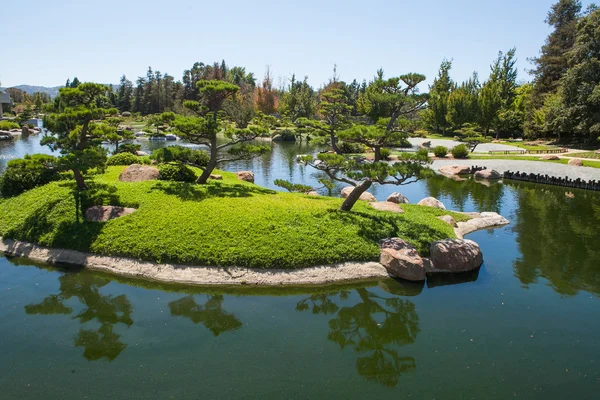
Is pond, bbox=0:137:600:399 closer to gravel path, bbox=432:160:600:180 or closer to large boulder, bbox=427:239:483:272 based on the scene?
large boulder, bbox=427:239:483:272

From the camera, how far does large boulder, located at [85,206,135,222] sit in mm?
12789

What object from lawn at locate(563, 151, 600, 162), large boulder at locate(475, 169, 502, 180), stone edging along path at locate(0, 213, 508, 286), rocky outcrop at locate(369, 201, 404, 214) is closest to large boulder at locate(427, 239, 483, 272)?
stone edging along path at locate(0, 213, 508, 286)

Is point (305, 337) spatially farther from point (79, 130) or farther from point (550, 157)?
point (550, 157)

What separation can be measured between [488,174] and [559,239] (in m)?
13.4

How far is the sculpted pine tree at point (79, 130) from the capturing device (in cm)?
1341

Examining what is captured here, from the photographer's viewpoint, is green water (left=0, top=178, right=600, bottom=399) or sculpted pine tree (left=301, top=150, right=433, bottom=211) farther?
sculpted pine tree (left=301, top=150, right=433, bottom=211)

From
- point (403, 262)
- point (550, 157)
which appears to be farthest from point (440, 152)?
point (403, 262)

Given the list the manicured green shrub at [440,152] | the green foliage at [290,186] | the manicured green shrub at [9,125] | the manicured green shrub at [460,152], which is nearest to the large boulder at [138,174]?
the green foliage at [290,186]

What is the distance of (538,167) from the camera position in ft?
98.9

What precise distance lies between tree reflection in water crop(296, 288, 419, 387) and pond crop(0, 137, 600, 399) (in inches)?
1.3

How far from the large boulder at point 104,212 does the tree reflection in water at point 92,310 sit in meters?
2.11

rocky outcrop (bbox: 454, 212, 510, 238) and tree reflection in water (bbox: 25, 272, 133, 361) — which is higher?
rocky outcrop (bbox: 454, 212, 510, 238)

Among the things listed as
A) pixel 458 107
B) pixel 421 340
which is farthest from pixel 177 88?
pixel 421 340

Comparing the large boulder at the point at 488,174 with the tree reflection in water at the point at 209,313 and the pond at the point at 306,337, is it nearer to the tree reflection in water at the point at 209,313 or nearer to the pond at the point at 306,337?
the pond at the point at 306,337
